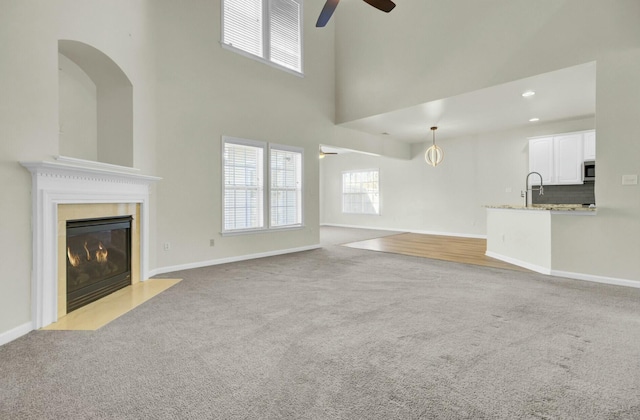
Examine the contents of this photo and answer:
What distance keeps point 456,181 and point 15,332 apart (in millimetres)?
9107

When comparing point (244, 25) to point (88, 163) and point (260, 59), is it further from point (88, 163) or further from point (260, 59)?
point (88, 163)

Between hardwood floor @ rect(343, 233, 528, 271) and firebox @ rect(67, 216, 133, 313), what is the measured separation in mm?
4506

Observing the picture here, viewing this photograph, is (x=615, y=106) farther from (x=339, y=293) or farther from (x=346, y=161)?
(x=346, y=161)

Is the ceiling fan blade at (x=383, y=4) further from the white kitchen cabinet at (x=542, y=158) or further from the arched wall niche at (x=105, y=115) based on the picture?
the white kitchen cabinet at (x=542, y=158)

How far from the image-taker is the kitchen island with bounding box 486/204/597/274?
4.23m

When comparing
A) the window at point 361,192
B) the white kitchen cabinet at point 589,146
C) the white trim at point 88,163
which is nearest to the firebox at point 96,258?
the white trim at point 88,163

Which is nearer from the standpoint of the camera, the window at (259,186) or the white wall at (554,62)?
the white wall at (554,62)

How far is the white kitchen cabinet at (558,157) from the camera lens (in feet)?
20.8

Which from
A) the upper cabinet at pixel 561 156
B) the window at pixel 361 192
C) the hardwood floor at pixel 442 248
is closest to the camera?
the hardwood floor at pixel 442 248

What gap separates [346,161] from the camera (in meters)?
11.6

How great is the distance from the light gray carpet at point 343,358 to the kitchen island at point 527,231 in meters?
0.98

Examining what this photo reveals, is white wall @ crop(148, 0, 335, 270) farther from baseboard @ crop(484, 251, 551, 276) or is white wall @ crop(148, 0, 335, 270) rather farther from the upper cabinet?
the upper cabinet

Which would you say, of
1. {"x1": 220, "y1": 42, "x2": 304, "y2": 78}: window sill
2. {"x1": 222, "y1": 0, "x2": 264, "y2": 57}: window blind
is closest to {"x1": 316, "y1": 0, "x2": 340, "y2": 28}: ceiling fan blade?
{"x1": 220, "y1": 42, "x2": 304, "y2": 78}: window sill

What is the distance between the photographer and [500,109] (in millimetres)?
5906
